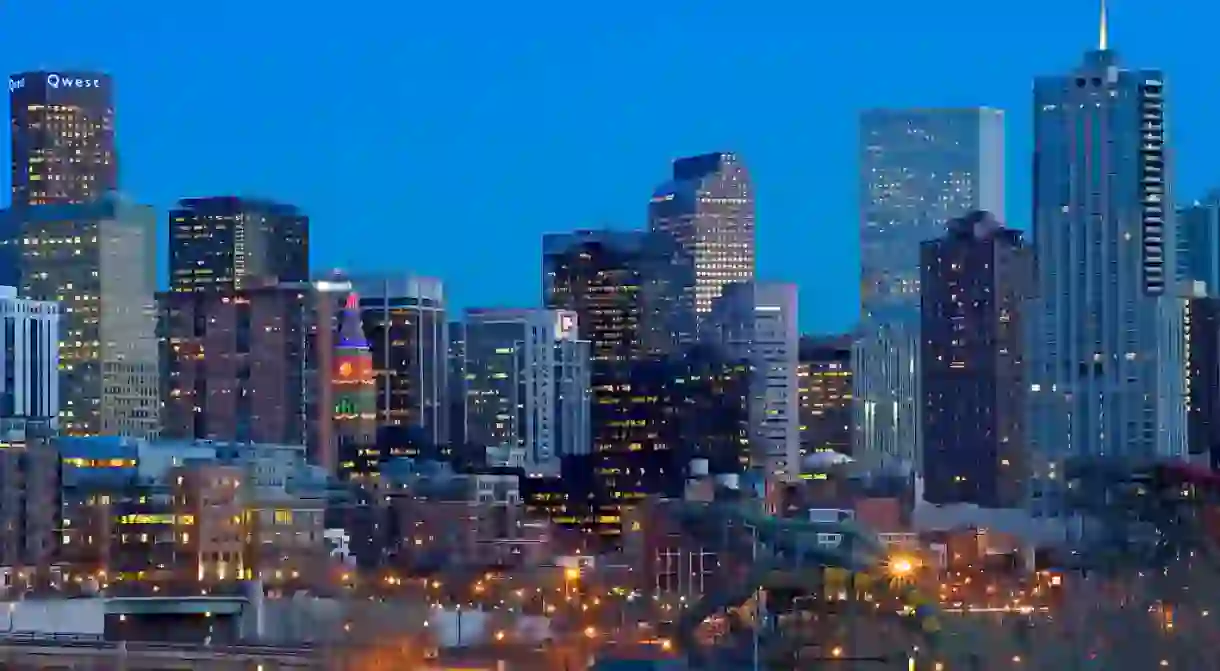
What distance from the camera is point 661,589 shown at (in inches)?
1270

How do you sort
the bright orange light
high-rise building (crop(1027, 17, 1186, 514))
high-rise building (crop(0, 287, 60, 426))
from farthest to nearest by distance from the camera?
1. high-rise building (crop(0, 287, 60, 426))
2. high-rise building (crop(1027, 17, 1186, 514))
3. the bright orange light

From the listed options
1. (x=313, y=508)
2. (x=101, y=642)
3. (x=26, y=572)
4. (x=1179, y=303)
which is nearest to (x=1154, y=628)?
(x=101, y=642)

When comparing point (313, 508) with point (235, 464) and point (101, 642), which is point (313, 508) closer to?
point (235, 464)

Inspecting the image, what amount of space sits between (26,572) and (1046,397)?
1935 cm

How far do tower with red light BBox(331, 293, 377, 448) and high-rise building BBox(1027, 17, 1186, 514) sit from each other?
45.1 feet

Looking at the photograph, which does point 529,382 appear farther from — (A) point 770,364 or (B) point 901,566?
(B) point 901,566

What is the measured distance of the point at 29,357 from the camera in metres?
58.1

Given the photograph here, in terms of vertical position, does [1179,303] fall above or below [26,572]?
above

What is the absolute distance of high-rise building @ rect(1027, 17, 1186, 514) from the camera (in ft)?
160

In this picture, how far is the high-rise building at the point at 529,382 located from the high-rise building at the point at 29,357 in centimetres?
848

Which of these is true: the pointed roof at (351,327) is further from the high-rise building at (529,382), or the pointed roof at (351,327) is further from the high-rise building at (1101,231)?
the high-rise building at (1101,231)

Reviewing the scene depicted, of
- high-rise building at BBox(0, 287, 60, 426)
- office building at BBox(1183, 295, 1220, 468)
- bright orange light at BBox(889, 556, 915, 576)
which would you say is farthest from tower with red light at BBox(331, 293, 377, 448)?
bright orange light at BBox(889, 556, 915, 576)

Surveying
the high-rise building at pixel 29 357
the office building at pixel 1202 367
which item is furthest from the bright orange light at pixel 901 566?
the high-rise building at pixel 29 357

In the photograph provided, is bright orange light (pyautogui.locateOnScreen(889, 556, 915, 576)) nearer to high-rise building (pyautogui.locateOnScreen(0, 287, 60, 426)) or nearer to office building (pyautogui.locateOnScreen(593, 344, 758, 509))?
office building (pyautogui.locateOnScreen(593, 344, 758, 509))
